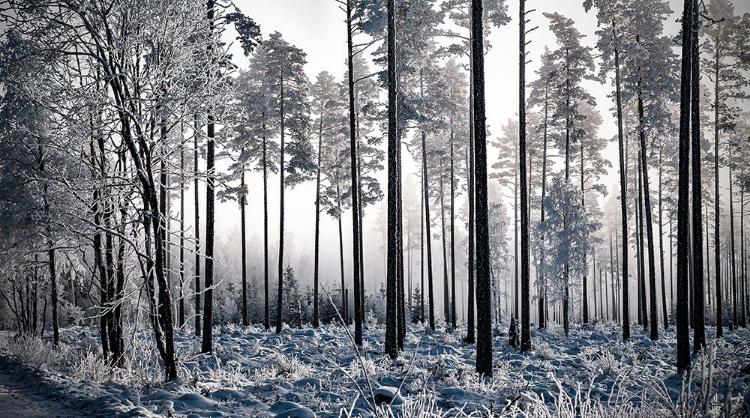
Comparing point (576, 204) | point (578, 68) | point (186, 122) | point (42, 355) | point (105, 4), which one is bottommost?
point (42, 355)

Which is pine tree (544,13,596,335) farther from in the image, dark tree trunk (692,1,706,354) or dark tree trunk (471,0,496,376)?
dark tree trunk (471,0,496,376)

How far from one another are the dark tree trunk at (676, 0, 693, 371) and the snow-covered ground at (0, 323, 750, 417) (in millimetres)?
1051

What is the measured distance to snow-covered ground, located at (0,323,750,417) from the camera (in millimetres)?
3523

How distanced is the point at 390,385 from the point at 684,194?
28.7 ft

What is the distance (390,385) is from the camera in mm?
8133

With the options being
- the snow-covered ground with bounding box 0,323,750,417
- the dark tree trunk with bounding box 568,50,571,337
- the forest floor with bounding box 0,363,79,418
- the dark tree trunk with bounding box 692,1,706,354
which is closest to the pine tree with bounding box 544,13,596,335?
the dark tree trunk with bounding box 568,50,571,337

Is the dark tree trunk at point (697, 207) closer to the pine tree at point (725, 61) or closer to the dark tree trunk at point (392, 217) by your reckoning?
the dark tree trunk at point (392, 217)

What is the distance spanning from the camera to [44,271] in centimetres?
1866

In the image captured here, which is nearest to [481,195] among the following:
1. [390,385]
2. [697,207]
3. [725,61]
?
[390,385]

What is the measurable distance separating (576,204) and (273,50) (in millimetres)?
19135

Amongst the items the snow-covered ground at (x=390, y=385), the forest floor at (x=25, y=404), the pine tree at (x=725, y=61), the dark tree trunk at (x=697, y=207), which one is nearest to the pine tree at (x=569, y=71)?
the pine tree at (x=725, y=61)

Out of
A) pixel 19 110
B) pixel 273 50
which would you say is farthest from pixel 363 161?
pixel 19 110

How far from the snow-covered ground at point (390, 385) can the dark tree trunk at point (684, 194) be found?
105 cm

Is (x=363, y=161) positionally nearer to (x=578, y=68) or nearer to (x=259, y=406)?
(x=578, y=68)
